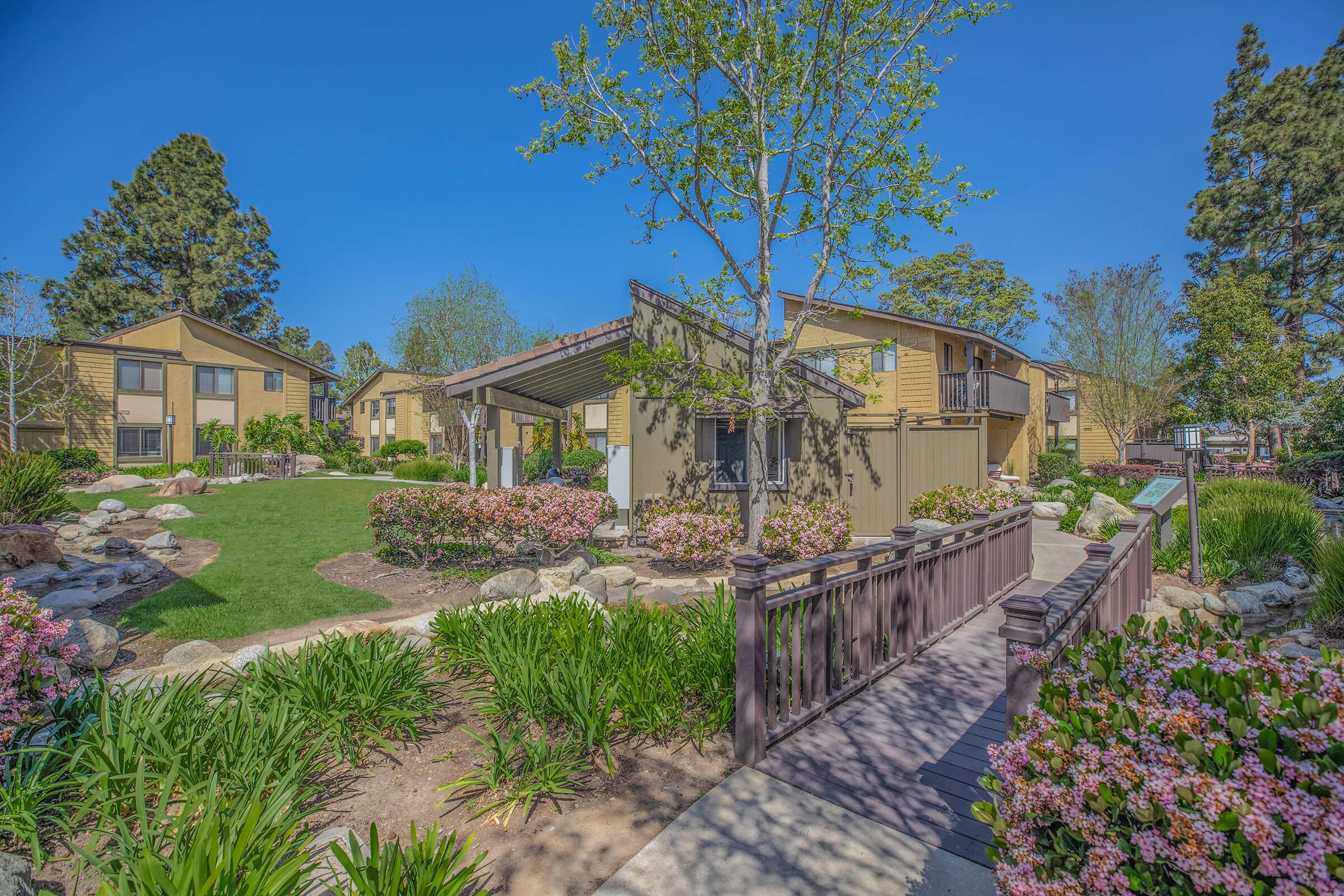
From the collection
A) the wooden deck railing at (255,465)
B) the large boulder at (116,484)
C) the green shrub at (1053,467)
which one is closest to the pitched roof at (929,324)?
the green shrub at (1053,467)

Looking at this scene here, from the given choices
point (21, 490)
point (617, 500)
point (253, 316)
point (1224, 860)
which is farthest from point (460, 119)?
point (253, 316)

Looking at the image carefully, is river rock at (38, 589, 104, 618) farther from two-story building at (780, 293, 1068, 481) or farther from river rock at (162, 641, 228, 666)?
two-story building at (780, 293, 1068, 481)

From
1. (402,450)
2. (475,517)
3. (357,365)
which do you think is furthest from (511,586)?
(357,365)

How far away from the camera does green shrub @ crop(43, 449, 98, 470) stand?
73.6 feet

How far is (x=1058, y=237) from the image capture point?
20047 mm

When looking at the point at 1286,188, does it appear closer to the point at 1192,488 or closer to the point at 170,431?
the point at 1192,488

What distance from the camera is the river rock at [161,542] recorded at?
30.9 ft

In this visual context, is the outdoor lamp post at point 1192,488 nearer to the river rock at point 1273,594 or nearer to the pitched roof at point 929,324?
the river rock at point 1273,594

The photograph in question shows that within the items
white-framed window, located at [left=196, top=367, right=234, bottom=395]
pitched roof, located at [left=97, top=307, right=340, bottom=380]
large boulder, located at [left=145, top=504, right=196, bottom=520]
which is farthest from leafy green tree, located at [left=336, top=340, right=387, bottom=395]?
large boulder, located at [left=145, top=504, right=196, bottom=520]

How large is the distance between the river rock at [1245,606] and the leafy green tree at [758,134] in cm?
608

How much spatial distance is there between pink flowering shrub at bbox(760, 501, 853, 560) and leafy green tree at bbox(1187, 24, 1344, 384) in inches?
1060

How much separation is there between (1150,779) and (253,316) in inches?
1999

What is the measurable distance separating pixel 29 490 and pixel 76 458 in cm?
1885

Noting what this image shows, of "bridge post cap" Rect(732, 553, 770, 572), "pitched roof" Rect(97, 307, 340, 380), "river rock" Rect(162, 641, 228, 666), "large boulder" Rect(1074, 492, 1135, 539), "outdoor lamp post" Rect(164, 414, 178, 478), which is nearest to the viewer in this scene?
"bridge post cap" Rect(732, 553, 770, 572)
